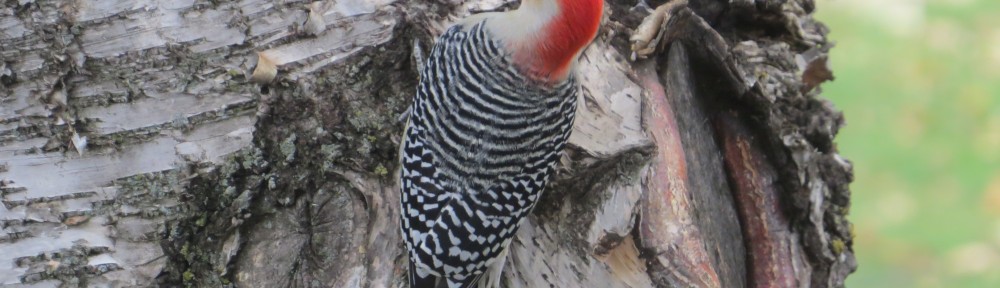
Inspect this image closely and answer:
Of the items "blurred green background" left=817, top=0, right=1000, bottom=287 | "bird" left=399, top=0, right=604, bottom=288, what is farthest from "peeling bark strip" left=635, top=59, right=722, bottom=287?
"blurred green background" left=817, top=0, right=1000, bottom=287

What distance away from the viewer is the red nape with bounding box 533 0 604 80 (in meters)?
2.27

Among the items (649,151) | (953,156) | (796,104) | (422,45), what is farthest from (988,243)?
(422,45)

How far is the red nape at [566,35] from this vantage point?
227 cm

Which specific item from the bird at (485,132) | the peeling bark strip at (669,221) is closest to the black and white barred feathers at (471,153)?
the bird at (485,132)

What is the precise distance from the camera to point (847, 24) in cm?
564

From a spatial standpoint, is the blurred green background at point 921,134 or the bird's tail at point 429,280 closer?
the bird's tail at point 429,280

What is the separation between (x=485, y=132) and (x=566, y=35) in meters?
0.32

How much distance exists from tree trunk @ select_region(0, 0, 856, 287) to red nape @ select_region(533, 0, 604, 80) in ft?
0.39

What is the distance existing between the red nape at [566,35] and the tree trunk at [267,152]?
0.12 m

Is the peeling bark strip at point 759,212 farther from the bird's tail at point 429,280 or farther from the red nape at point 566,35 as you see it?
the bird's tail at point 429,280

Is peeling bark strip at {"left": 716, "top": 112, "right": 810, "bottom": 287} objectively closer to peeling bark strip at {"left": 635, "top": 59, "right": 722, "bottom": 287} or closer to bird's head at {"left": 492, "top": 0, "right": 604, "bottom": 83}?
peeling bark strip at {"left": 635, "top": 59, "right": 722, "bottom": 287}

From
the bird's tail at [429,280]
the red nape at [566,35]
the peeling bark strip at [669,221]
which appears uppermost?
the red nape at [566,35]

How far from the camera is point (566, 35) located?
230cm

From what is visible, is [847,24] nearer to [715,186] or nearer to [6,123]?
[715,186]
